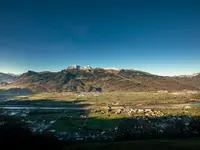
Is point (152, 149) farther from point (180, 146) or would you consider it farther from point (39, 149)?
point (39, 149)

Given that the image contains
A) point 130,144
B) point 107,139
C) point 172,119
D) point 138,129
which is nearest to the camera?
point 130,144

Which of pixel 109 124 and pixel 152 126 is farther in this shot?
pixel 109 124

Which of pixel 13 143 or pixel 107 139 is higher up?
pixel 13 143

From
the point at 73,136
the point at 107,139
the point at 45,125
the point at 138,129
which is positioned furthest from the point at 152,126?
the point at 45,125

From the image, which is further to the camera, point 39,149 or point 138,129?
point 138,129

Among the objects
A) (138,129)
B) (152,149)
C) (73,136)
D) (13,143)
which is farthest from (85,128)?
(13,143)

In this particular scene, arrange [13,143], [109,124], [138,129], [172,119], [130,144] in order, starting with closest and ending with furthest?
[13,143]
[130,144]
[138,129]
[109,124]
[172,119]

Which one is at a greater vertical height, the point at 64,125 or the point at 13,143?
the point at 13,143

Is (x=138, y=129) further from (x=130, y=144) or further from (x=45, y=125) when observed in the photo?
(x=45, y=125)

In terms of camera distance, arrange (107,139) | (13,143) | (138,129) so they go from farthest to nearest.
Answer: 1. (138,129)
2. (107,139)
3. (13,143)
